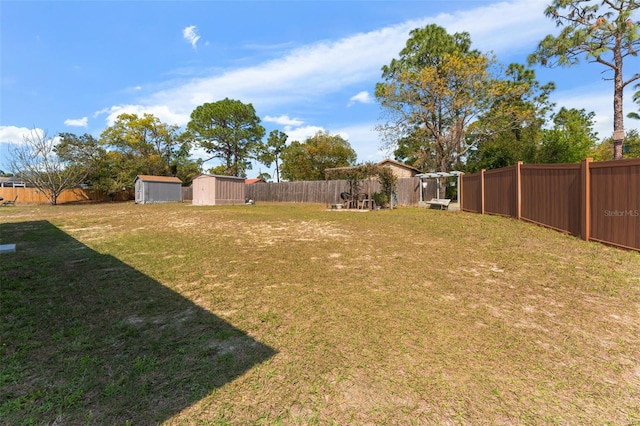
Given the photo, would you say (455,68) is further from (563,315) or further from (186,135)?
(186,135)

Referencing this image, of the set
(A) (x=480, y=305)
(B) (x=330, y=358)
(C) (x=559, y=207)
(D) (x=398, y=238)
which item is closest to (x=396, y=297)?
(A) (x=480, y=305)

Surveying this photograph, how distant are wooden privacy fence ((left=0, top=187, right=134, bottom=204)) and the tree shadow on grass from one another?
1251 inches

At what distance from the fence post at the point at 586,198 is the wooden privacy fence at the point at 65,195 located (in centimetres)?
3683

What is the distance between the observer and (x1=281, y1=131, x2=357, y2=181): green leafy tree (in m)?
34.9

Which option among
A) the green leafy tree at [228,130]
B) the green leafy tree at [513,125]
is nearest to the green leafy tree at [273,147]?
the green leafy tree at [228,130]

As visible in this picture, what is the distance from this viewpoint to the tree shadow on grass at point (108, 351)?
1.71 m

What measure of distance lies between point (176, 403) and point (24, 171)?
3487cm

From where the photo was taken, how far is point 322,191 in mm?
20922

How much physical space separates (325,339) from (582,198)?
6.06 m

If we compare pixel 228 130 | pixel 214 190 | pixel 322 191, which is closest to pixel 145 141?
pixel 228 130

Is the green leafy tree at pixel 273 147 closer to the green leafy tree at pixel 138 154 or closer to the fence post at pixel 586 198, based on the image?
the green leafy tree at pixel 138 154

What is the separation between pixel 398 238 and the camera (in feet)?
21.6

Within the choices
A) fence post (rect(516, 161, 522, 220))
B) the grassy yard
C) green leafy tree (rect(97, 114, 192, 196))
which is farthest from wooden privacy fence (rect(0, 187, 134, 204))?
fence post (rect(516, 161, 522, 220))

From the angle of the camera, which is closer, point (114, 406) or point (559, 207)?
point (114, 406)
